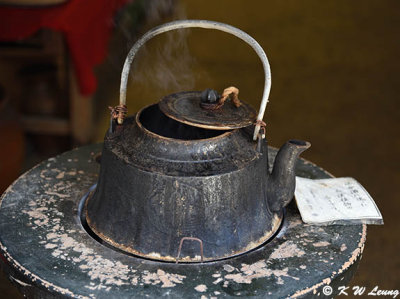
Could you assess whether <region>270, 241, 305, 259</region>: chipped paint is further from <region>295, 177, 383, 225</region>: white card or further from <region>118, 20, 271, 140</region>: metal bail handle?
<region>118, 20, 271, 140</region>: metal bail handle

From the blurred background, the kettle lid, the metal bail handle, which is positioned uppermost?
the metal bail handle

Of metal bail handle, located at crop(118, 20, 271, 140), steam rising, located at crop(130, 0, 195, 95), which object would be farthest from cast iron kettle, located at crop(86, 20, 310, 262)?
steam rising, located at crop(130, 0, 195, 95)

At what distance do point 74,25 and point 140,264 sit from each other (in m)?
2.30

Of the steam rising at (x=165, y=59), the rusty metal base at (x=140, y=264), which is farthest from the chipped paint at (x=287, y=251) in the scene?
the steam rising at (x=165, y=59)

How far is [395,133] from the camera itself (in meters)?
5.39

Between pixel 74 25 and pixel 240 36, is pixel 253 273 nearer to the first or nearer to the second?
pixel 240 36

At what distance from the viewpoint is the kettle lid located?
2.15 metres

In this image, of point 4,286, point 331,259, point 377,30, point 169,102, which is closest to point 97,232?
point 169,102

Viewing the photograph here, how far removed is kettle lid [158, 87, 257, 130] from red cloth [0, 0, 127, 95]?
5.59ft

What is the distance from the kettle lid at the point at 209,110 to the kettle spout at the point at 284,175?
0.66 feet

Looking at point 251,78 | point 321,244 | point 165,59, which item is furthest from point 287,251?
point 251,78

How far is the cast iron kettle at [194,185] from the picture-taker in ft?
6.75

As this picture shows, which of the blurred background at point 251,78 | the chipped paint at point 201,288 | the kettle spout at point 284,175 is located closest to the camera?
the chipped paint at point 201,288

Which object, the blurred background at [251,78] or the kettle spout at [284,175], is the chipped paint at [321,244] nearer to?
the kettle spout at [284,175]
